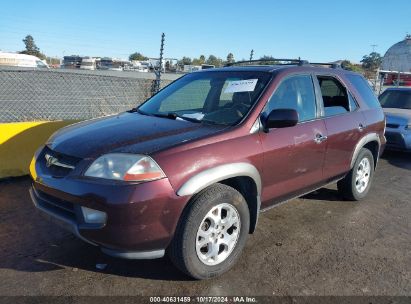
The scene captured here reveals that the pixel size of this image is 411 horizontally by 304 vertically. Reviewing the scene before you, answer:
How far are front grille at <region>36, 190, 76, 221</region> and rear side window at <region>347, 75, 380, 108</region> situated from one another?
151 inches

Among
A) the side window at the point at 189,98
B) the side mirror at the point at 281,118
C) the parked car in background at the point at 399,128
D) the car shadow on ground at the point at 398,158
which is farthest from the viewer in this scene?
the parked car in background at the point at 399,128

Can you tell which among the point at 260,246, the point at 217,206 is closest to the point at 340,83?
the point at 260,246

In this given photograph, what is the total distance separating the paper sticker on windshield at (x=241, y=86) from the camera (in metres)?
4.10

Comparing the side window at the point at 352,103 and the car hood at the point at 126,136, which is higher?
the side window at the point at 352,103

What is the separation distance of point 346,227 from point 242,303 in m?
2.08

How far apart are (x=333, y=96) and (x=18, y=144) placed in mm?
4400

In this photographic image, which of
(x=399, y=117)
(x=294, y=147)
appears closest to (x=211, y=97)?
(x=294, y=147)

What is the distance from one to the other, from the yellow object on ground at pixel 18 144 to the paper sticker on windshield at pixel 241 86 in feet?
11.0

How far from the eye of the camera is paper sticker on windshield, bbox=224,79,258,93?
4.10 m

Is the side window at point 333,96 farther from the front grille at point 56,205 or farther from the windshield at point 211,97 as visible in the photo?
the front grille at point 56,205

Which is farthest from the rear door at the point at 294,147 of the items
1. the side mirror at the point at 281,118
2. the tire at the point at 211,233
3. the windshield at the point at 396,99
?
the windshield at the point at 396,99

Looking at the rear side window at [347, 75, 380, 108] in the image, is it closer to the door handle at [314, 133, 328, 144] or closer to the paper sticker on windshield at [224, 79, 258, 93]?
the door handle at [314, 133, 328, 144]

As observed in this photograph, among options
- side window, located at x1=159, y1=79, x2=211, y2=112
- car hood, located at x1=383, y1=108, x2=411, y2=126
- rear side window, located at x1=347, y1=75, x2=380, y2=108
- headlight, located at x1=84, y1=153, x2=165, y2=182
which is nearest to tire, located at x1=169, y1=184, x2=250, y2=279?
headlight, located at x1=84, y1=153, x2=165, y2=182

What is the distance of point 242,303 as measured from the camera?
10.3 ft
